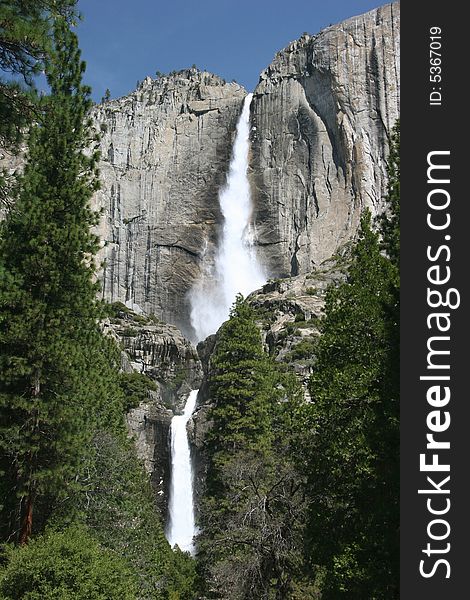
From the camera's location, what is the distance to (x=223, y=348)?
3100 centimetres

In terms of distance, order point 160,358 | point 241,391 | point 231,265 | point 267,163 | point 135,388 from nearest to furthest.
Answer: point 241,391 < point 135,388 < point 160,358 < point 231,265 < point 267,163

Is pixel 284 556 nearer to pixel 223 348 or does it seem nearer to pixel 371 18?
pixel 223 348

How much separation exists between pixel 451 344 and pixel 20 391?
37.3 ft

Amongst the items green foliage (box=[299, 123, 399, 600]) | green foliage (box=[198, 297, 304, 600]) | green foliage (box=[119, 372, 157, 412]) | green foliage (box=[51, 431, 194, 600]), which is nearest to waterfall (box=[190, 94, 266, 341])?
green foliage (box=[119, 372, 157, 412])

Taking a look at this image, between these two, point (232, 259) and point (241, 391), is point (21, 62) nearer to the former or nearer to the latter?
point (241, 391)

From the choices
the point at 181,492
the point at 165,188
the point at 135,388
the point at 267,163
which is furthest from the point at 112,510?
the point at 165,188

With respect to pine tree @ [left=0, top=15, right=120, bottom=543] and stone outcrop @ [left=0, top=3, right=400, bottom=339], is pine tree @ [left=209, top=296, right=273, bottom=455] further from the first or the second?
stone outcrop @ [left=0, top=3, right=400, bottom=339]

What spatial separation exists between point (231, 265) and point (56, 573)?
68.6m

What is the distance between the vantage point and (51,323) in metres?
16.3

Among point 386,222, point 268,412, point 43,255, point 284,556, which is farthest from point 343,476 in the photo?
point 268,412

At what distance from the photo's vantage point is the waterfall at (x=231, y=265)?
79.6m

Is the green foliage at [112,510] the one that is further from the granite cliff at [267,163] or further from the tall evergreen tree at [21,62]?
the granite cliff at [267,163]

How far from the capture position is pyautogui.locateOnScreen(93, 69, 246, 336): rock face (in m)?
80.5

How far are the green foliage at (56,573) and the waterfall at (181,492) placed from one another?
32437 mm
